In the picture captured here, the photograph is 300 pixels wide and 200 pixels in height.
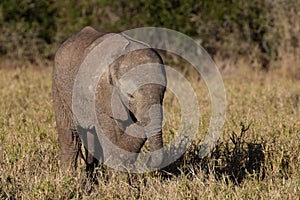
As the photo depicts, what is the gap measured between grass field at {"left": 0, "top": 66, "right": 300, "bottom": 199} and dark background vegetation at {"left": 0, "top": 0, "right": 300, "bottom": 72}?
4.77 metres

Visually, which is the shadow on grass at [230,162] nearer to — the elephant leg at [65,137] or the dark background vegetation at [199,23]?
→ the elephant leg at [65,137]

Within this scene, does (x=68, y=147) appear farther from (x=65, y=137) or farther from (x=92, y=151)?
(x=92, y=151)

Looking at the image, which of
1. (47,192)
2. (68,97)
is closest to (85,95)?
(68,97)

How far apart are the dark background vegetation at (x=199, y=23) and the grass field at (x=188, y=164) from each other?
4767 millimetres

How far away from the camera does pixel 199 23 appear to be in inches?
575

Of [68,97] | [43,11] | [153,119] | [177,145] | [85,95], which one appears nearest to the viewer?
[153,119]

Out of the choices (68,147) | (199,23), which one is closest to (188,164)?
(68,147)

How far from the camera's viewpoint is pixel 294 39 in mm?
14352

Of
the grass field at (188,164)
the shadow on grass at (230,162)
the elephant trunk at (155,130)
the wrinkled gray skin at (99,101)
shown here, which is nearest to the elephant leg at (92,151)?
the wrinkled gray skin at (99,101)

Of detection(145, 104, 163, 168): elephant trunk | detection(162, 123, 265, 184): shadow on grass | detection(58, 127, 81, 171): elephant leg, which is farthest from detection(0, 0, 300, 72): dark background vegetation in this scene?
detection(145, 104, 163, 168): elephant trunk

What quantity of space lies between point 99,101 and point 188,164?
4.10ft

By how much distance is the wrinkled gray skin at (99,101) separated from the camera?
16.4 feet

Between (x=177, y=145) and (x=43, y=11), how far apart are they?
9683mm

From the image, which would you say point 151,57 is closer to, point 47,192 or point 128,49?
point 128,49
